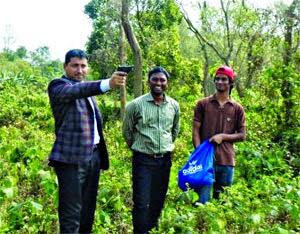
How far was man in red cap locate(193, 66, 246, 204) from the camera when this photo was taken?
4.21 metres

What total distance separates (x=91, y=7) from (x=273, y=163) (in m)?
20.6

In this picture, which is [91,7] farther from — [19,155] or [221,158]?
[221,158]

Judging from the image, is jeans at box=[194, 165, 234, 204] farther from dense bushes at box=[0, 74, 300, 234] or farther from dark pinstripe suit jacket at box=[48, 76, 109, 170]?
dark pinstripe suit jacket at box=[48, 76, 109, 170]

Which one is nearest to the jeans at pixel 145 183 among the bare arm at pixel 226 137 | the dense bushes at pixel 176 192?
the dense bushes at pixel 176 192

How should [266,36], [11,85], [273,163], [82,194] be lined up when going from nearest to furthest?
[82,194] < [273,163] < [266,36] < [11,85]

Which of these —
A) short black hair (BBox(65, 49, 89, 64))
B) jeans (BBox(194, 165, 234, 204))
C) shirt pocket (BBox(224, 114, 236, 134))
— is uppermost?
short black hair (BBox(65, 49, 89, 64))

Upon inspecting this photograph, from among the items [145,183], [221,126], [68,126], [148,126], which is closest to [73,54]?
[68,126]

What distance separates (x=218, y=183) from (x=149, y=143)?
88cm

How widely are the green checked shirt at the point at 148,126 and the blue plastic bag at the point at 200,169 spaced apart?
0.92 feet

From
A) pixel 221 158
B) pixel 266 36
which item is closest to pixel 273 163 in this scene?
pixel 221 158

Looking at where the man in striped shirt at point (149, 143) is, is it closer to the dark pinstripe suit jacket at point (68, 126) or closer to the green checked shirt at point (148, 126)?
the green checked shirt at point (148, 126)

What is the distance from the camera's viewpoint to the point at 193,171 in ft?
13.7

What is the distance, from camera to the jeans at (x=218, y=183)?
13.7ft

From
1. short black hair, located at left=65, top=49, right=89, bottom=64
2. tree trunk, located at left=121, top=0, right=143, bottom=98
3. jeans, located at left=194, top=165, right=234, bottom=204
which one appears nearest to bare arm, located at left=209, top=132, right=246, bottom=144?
jeans, located at left=194, top=165, right=234, bottom=204
